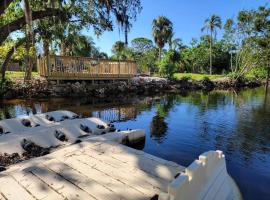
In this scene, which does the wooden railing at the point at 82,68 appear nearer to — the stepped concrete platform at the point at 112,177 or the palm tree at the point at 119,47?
the palm tree at the point at 119,47

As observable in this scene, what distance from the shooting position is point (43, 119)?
8250 millimetres

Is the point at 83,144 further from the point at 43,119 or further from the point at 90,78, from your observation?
the point at 90,78

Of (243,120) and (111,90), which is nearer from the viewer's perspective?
(243,120)

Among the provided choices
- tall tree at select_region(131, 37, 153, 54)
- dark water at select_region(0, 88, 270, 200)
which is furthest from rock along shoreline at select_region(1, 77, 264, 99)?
tall tree at select_region(131, 37, 153, 54)

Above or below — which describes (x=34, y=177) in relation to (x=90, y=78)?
below

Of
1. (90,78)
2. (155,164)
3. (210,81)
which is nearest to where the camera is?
(155,164)

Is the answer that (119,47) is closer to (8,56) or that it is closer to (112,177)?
(8,56)

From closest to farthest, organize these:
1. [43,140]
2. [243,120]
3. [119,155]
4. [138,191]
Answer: [138,191]
[119,155]
[43,140]
[243,120]

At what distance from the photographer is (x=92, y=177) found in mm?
3719

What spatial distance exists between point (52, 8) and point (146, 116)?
6.85 metres

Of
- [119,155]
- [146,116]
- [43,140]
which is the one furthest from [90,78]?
[119,155]

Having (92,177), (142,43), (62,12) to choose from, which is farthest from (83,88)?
(142,43)

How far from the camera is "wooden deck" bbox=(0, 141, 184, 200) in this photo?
327 cm

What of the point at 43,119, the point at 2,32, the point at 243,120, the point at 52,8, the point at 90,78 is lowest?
the point at 243,120
